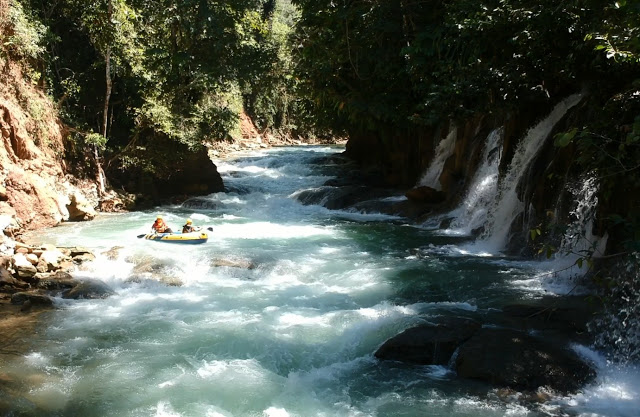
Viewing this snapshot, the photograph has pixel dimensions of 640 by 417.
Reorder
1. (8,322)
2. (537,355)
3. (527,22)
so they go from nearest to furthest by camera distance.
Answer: (537,355) → (8,322) → (527,22)

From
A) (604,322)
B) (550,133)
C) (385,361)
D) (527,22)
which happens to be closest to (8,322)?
(385,361)

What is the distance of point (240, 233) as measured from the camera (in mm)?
13562

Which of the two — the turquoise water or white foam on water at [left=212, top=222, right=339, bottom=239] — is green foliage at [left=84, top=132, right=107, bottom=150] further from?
white foam on water at [left=212, top=222, right=339, bottom=239]

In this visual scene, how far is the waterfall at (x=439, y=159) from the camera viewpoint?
1645 cm

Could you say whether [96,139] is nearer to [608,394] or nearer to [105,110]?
[105,110]

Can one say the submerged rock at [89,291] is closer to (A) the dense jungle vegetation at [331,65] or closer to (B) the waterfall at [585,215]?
(A) the dense jungle vegetation at [331,65]

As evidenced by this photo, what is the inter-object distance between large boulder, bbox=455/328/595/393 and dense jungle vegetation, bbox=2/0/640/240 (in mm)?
1885

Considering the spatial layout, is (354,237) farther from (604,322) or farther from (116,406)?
(116,406)

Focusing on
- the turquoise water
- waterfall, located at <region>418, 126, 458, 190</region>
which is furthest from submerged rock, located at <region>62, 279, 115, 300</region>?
waterfall, located at <region>418, 126, 458, 190</region>

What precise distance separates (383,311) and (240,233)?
6.57 metres

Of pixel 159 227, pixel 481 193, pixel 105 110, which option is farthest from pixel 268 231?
pixel 105 110

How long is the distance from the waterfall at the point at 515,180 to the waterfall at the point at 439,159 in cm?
417

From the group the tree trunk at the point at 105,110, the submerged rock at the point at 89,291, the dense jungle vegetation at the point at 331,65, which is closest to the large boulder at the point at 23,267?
the submerged rock at the point at 89,291

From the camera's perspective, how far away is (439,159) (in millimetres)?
17062
